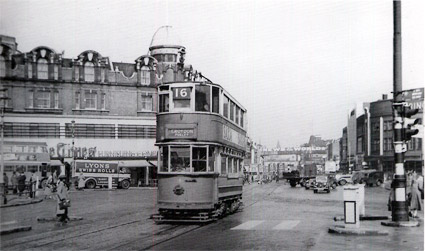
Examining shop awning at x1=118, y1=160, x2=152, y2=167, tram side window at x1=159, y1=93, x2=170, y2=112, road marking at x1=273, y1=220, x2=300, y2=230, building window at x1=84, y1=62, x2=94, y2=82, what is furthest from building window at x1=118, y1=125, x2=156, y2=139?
road marking at x1=273, y1=220, x2=300, y2=230

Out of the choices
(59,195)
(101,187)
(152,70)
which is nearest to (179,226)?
(59,195)

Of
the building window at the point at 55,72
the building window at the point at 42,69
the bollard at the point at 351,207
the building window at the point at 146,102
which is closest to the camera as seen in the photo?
the bollard at the point at 351,207

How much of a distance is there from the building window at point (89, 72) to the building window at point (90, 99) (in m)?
1.53

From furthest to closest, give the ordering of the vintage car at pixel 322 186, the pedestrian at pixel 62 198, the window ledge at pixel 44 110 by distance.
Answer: the window ledge at pixel 44 110
the vintage car at pixel 322 186
the pedestrian at pixel 62 198

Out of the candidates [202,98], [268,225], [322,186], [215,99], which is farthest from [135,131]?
[268,225]

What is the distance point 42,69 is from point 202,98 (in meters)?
39.4

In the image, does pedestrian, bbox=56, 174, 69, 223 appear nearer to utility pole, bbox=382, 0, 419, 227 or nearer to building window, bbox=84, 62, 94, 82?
utility pole, bbox=382, 0, 419, 227

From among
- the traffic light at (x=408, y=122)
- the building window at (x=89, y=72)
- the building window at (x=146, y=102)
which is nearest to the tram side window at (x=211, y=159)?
the traffic light at (x=408, y=122)

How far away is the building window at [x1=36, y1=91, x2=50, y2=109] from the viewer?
2028 inches

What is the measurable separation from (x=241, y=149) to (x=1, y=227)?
11.1 meters

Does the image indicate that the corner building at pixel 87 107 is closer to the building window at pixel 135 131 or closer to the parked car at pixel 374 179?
the building window at pixel 135 131

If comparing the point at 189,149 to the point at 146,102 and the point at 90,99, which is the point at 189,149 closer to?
the point at 90,99

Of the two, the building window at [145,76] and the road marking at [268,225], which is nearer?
the road marking at [268,225]

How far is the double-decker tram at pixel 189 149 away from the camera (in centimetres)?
1761
